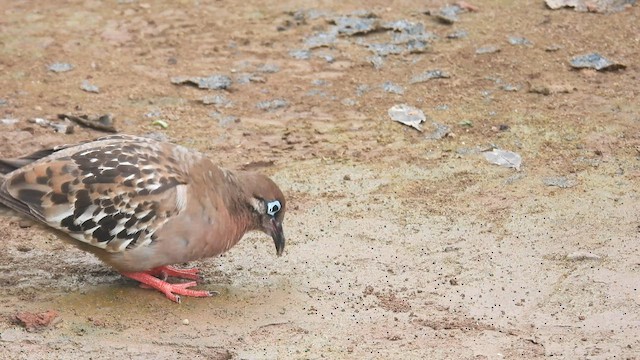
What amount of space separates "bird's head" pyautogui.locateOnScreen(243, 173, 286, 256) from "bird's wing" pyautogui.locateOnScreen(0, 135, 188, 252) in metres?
0.50

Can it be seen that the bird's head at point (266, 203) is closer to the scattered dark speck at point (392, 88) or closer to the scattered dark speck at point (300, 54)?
the scattered dark speck at point (392, 88)

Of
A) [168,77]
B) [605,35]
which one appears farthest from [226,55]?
[605,35]

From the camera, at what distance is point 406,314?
21.6ft

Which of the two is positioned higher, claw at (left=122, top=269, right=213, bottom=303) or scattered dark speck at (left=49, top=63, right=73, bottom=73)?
claw at (left=122, top=269, right=213, bottom=303)

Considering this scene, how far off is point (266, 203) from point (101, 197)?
1036mm

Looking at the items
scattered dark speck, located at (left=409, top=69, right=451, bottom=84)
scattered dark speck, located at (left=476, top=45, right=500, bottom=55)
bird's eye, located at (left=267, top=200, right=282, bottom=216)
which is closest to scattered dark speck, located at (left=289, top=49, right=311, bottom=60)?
scattered dark speck, located at (left=409, top=69, right=451, bottom=84)

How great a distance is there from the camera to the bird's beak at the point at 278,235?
7.01 metres

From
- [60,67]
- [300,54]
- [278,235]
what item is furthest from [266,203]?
[60,67]

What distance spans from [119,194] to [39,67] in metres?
3.84

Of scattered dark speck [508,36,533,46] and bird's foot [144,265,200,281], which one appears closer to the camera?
bird's foot [144,265,200,281]

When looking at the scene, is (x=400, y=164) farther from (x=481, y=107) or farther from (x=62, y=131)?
(x=62, y=131)

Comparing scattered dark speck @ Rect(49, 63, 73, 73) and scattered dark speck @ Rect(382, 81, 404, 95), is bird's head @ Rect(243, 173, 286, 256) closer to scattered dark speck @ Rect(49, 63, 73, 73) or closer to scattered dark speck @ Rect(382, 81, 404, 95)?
scattered dark speck @ Rect(382, 81, 404, 95)

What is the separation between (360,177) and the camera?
332 inches

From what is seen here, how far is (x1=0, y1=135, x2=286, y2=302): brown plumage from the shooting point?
21.5 feet
